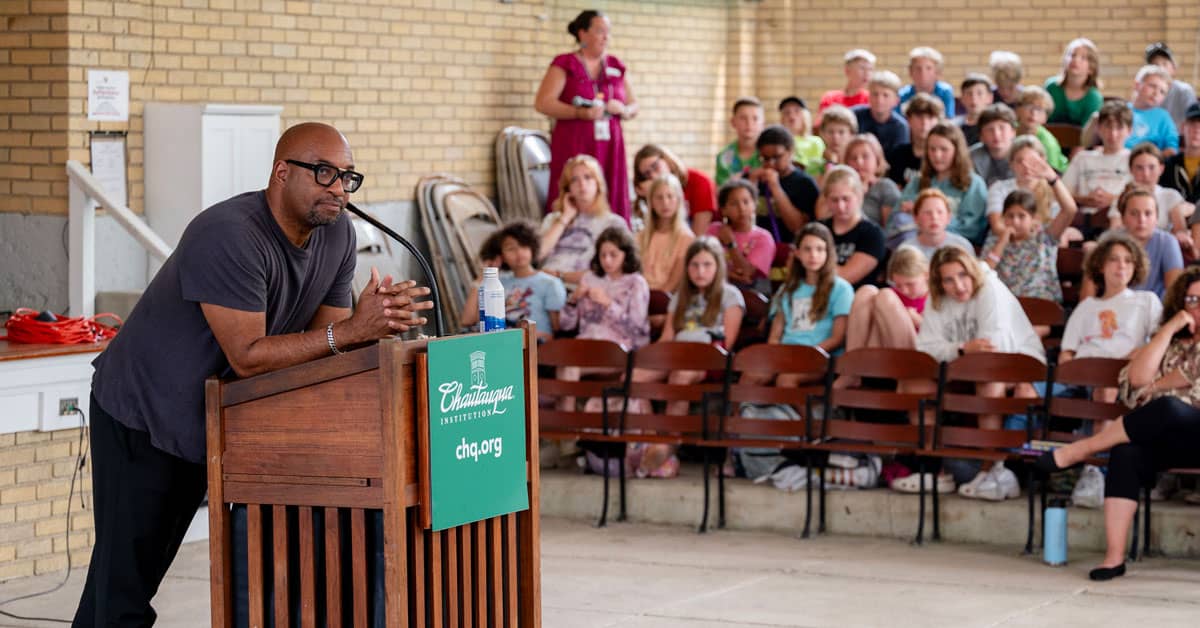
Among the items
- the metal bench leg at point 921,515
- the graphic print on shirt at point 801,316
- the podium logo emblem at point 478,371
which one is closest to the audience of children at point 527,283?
the graphic print on shirt at point 801,316

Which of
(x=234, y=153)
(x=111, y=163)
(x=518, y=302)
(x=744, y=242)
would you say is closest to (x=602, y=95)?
(x=744, y=242)

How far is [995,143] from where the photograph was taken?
943 cm

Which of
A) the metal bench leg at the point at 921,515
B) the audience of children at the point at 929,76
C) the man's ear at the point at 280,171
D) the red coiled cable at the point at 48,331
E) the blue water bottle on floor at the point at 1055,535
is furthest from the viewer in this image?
the audience of children at the point at 929,76

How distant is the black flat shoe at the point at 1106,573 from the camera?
649 centimetres

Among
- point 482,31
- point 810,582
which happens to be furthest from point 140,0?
point 810,582

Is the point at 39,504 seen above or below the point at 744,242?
below

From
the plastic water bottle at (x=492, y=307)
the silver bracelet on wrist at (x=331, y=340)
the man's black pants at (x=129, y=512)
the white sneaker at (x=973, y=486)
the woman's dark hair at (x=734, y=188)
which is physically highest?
the woman's dark hair at (x=734, y=188)

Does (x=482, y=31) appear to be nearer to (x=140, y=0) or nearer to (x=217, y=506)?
(x=140, y=0)

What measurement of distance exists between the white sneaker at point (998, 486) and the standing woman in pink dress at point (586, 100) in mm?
4175

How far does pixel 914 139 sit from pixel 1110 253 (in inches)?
110

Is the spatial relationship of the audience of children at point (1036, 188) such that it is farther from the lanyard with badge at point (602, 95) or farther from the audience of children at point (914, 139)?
the lanyard with badge at point (602, 95)

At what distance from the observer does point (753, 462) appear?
7.96m

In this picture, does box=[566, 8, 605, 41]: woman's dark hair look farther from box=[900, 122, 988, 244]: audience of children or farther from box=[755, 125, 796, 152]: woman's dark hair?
box=[900, 122, 988, 244]: audience of children

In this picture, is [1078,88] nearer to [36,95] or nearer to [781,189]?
[781,189]
